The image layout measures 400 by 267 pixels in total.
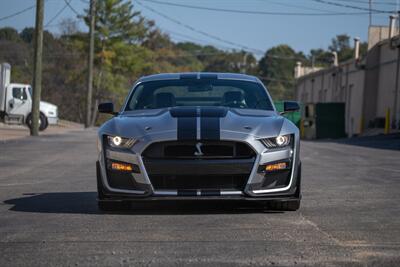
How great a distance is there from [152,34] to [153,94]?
91.7 meters

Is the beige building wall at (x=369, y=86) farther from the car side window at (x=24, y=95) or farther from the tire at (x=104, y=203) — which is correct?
the tire at (x=104, y=203)

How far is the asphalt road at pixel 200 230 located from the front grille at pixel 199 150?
59cm

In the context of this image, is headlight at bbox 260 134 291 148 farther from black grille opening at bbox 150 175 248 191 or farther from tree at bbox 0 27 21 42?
tree at bbox 0 27 21 42

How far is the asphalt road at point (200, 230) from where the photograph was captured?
18.4ft

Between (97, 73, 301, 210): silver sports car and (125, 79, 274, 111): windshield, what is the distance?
0.93m

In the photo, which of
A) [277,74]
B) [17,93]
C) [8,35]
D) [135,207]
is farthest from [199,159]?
[277,74]

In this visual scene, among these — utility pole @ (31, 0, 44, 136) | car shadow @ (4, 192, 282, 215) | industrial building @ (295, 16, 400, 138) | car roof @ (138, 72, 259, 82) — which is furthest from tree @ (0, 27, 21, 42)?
car shadow @ (4, 192, 282, 215)

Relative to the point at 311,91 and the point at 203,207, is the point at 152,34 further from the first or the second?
the point at 203,207

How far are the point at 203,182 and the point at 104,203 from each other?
106 cm

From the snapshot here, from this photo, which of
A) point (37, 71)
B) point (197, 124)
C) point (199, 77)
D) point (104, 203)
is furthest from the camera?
point (37, 71)

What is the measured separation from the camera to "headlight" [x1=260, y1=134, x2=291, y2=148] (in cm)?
755

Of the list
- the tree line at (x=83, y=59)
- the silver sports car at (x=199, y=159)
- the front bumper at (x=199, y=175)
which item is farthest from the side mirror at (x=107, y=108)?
the tree line at (x=83, y=59)

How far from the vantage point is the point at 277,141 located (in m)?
7.62

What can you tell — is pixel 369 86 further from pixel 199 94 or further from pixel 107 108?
pixel 107 108
